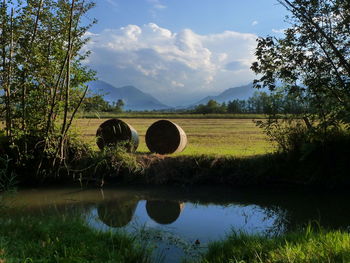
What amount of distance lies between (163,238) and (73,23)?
6860mm

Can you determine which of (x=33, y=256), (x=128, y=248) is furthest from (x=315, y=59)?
(x=33, y=256)

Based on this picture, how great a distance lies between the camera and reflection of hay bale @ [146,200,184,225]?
770cm

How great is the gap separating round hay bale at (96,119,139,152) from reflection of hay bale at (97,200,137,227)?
133 inches

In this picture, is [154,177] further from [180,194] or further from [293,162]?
[293,162]

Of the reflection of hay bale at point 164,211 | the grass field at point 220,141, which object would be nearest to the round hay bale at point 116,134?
the grass field at point 220,141

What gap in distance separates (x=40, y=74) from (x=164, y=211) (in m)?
5.14

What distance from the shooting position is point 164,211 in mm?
8297

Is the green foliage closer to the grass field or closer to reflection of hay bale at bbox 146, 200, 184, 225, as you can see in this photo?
the grass field

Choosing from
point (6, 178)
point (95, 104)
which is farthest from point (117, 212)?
point (95, 104)

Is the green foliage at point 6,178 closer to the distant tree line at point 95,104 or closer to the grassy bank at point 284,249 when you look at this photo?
the distant tree line at point 95,104

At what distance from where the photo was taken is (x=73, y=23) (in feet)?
33.1

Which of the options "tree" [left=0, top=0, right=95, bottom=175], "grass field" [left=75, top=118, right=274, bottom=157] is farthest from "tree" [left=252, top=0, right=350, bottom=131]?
"tree" [left=0, top=0, right=95, bottom=175]

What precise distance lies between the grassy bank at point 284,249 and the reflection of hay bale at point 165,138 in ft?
23.3

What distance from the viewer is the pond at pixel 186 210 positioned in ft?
20.9
